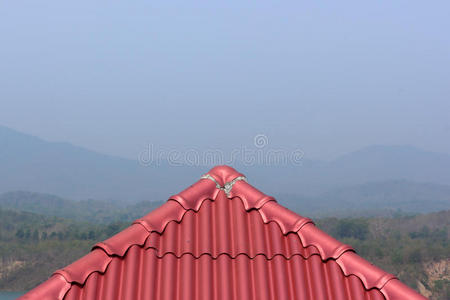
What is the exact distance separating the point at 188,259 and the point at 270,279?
0.46m

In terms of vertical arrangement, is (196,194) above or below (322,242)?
above

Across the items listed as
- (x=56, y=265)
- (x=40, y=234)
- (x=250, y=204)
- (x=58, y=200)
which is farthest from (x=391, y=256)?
(x=58, y=200)

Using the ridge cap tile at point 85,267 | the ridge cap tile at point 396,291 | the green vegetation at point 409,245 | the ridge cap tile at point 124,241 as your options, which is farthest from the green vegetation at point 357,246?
the ridge cap tile at point 85,267

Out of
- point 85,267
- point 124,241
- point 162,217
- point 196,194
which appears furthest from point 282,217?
point 85,267

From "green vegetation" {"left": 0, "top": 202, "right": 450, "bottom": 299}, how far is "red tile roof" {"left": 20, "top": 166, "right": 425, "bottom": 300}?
44953 mm

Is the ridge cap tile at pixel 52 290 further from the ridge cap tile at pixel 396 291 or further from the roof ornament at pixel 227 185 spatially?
the ridge cap tile at pixel 396 291

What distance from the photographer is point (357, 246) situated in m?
57.2

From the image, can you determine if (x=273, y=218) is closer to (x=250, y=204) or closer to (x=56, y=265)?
(x=250, y=204)

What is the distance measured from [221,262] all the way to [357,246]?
5730cm

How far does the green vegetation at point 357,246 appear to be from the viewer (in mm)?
48750

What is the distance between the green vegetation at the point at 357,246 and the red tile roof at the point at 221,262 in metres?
45.0

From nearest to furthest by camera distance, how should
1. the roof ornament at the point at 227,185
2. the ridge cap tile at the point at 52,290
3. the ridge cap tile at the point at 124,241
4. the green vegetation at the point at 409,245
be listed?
the ridge cap tile at the point at 52,290 < the ridge cap tile at the point at 124,241 < the roof ornament at the point at 227,185 < the green vegetation at the point at 409,245

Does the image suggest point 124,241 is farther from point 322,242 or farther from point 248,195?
point 322,242

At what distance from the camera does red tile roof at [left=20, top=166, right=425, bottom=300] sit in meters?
2.63
